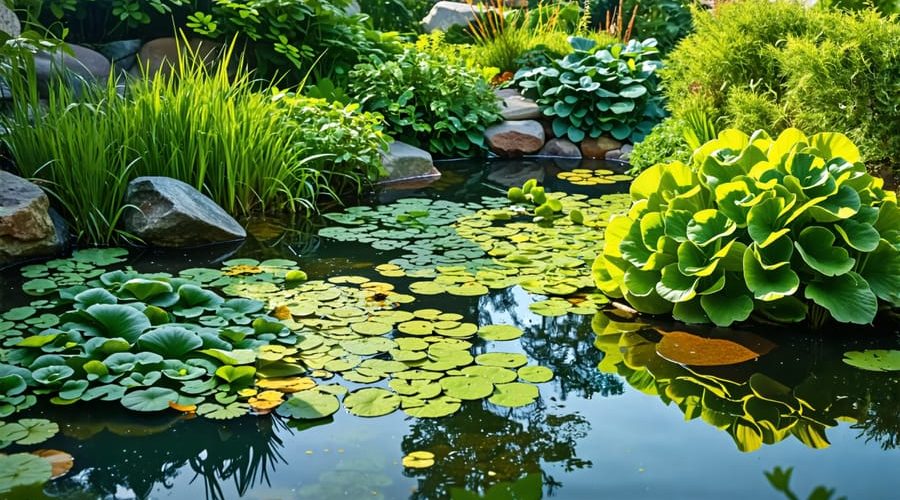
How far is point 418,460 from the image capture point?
2.67m

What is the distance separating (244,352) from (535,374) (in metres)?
1.10

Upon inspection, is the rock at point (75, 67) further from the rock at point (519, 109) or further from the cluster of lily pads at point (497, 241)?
the rock at point (519, 109)

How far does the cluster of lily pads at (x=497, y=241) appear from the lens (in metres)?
4.25

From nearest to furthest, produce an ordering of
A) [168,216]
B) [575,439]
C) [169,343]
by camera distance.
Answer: [575,439] < [169,343] < [168,216]

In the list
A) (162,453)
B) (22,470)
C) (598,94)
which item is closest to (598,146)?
(598,94)

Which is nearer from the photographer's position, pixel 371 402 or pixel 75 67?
pixel 371 402

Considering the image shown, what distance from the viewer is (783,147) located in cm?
385

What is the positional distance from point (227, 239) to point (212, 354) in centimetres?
198

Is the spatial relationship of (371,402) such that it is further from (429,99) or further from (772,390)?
(429,99)

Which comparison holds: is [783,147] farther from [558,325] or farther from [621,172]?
[621,172]

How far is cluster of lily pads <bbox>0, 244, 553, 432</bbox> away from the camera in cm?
300

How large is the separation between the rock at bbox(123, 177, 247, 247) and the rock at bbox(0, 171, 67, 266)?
44cm

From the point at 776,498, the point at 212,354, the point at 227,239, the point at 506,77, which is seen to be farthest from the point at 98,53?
the point at 776,498

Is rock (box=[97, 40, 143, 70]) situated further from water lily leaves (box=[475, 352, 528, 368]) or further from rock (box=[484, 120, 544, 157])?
water lily leaves (box=[475, 352, 528, 368])
